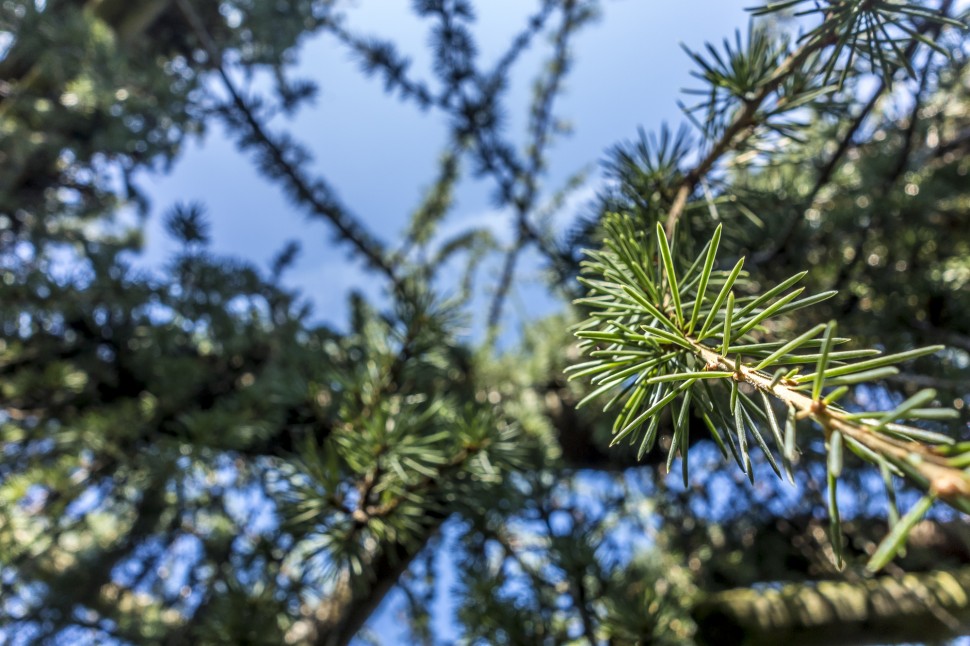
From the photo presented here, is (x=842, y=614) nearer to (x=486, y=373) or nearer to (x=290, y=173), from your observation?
(x=486, y=373)

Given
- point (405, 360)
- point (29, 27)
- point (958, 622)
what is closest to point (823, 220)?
point (958, 622)

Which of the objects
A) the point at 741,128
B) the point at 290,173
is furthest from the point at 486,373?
the point at 741,128

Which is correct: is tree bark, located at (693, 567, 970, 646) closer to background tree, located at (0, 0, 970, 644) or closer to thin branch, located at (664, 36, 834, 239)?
background tree, located at (0, 0, 970, 644)

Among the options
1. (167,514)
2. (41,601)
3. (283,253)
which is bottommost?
(41,601)

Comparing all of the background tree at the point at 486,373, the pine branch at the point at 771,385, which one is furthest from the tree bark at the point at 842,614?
the pine branch at the point at 771,385

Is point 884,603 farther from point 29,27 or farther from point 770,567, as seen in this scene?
point 29,27

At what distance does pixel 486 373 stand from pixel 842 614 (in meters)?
0.92

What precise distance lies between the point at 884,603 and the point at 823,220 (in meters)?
0.71

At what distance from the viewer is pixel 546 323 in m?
1.85

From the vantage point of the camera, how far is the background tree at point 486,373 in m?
0.49

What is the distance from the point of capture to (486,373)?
148 cm

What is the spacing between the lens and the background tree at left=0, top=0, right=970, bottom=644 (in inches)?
19.2

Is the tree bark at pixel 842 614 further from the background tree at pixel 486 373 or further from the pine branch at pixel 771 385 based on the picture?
the pine branch at pixel 771 385

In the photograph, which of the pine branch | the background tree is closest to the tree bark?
the background tree
